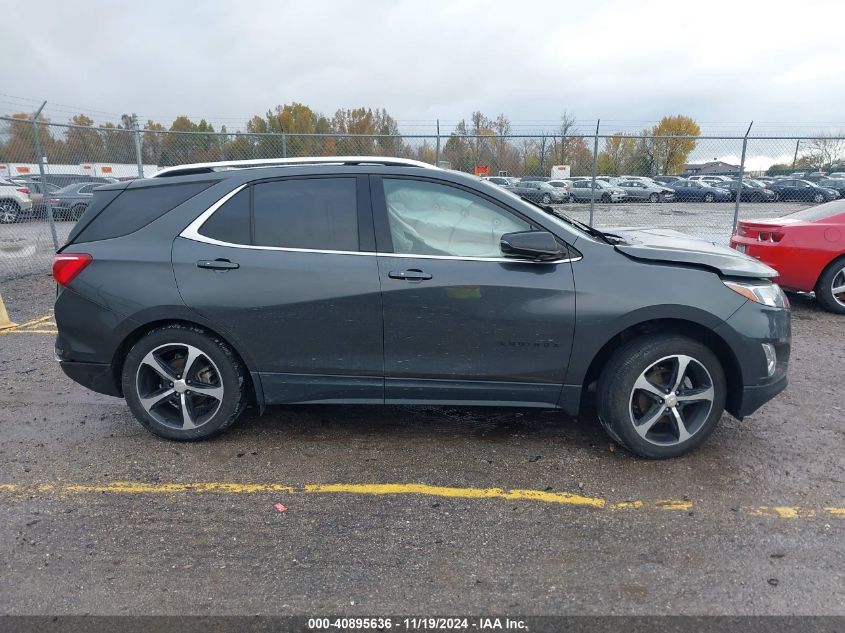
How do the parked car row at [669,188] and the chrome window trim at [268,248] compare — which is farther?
the parked car row at [669,188]

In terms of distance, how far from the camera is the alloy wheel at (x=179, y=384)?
12.1ft

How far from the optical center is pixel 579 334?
341 cm

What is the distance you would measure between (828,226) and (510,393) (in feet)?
18.9

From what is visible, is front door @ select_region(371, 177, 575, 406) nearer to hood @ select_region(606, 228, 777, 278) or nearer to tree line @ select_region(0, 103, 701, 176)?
hood @ select_region(606, 228, 777, 278)

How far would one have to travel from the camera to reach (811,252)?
23.0ft

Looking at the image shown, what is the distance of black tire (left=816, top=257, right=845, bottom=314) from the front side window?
5.62 meters

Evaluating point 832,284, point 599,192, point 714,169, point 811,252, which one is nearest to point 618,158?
point 599,192

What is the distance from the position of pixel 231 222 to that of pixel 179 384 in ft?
3.57

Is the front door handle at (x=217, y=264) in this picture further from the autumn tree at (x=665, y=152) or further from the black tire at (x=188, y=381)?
the autumn tree at (x=665, y=152)

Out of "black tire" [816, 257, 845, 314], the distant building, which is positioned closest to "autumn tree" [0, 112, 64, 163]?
"black tire" [816, 257, 845, 314]

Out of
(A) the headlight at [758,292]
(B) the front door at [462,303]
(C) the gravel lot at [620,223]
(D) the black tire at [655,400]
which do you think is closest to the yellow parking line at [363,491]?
(D) the black tire at [655,400]

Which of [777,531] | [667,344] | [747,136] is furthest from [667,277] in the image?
[747,136]

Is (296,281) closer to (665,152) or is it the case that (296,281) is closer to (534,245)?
(534,245)

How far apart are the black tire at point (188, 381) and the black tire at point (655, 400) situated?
232cm
